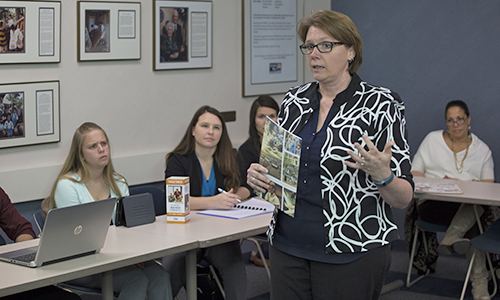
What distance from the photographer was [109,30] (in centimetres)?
426

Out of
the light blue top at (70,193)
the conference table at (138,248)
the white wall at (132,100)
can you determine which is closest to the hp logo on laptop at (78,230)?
the conference table at (138,248)

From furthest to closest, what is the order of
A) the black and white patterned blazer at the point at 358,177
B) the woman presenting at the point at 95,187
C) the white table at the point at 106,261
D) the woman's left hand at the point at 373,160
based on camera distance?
1. the woman presenting at the point at 95,187
2. the white table at the point at 106,261
3. the black and white patterned blazer at the point at 358,177
4. the woman's left hand at the point at 373,160

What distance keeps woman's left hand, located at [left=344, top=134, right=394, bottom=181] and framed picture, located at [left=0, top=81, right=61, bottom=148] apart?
2832mm

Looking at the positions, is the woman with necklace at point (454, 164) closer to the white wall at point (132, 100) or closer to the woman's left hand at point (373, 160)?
the white wall at point (132, 100)

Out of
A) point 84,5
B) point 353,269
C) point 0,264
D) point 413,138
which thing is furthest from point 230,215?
point 413,138

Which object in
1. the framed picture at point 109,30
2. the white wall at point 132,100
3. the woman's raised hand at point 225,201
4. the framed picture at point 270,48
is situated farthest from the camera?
the framed picture at point 270,48

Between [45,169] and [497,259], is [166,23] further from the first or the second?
[497,259]

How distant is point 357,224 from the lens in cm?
181

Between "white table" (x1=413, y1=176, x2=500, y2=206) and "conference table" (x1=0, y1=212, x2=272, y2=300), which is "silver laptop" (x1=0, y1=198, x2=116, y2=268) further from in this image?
"white table" (x1=413, y1=176, x2=500, y2=206)

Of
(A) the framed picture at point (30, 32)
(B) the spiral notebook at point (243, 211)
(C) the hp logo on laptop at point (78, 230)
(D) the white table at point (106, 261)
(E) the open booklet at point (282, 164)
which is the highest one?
(A) the framed picture at point (30, 32)

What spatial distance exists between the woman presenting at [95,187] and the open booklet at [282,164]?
4.15 ft

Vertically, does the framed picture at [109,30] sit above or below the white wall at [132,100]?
above

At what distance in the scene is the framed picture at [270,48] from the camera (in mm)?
5426

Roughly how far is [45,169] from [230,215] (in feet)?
5.06
